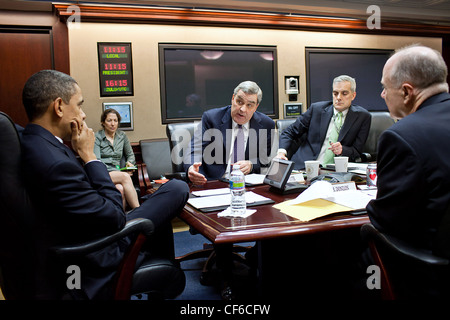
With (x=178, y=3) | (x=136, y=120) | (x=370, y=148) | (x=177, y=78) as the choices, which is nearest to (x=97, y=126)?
(x=136, y=120)

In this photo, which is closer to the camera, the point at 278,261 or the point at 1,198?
the point at 1,198

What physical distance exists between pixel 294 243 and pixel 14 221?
1160 millimetres

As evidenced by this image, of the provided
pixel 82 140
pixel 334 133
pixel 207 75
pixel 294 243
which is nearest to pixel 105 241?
pixel 82 140

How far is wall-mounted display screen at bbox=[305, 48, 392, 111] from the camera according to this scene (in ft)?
18.3

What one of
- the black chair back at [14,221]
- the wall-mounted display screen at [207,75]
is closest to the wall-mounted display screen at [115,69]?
the wall-mounted display screen at [207,75]

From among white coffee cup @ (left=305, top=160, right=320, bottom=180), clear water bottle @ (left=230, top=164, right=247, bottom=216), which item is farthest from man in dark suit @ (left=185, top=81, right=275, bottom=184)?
clear water bottle @ (left=230, top=164, right=247, bottom=216)

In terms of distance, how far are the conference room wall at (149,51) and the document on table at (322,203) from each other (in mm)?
3536

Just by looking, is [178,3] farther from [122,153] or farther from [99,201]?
[99,201]

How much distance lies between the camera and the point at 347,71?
5.76 meters

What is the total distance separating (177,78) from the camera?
4.89 meters

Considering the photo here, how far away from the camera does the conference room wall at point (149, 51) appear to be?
4496 millimetres

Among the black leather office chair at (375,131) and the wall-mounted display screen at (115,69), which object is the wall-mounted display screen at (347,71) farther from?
the wall-mounted display screen at (115,69)

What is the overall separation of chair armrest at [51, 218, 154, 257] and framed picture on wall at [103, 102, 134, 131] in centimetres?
356
